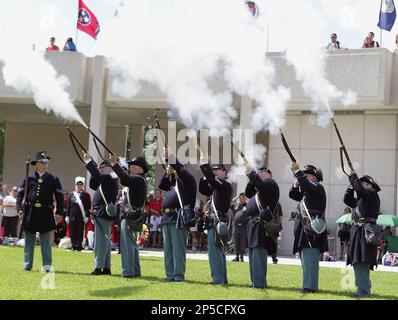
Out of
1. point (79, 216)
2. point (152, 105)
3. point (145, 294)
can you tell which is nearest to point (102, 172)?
point (145, 294)

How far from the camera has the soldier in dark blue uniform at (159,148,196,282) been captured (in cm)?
1106

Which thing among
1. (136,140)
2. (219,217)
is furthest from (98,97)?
(219,217)

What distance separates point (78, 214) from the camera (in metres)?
19.1

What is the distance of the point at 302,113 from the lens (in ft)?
71.2

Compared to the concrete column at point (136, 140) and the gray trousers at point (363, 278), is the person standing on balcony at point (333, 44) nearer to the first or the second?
the concrete column at point (136, 140)

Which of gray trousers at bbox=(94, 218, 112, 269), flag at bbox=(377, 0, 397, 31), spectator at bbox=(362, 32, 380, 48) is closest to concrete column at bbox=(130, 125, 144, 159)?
spectator at bbox=(362, 32, 380, 48)

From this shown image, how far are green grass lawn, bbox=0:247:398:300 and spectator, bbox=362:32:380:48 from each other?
787 centimetres

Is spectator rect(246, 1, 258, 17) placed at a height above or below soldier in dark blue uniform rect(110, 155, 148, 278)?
above

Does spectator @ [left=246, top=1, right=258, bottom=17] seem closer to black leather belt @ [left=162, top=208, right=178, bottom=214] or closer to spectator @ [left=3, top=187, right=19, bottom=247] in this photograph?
black leather belt @ [left=162, top=208, right=178, bottom=214]

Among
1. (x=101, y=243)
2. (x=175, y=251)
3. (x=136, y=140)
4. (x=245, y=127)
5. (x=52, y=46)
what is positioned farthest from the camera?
(x=136, y=140)

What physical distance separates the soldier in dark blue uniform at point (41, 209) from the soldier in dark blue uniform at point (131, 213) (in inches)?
48.6

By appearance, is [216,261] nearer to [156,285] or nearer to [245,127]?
[156,285]

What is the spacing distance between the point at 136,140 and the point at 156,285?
63.4 ft
